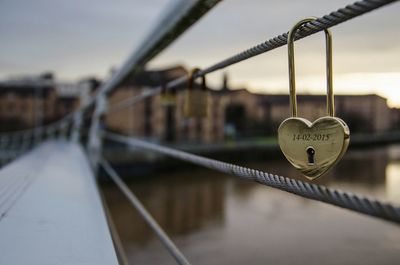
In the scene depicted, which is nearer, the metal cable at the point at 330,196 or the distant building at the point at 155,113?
the metal cable at the point at 330,196

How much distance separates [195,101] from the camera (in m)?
0.79

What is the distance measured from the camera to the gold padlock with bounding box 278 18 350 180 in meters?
0.28

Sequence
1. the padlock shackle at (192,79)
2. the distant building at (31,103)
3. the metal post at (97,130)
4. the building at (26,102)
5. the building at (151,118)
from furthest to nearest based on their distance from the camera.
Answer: the building at (26,102) < the distant building at (31,103) < the building at (151,118) < the metal post at (97,130) < the padlock shackle at (192,79)

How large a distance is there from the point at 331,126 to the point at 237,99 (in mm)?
32855

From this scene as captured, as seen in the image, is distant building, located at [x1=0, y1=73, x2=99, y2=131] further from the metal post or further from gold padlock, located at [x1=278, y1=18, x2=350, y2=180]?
gold padlock, located at [x1=278, y1=18, x2=350, y2=180]

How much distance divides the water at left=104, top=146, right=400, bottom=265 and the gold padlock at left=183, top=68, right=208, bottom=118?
14.2 inches

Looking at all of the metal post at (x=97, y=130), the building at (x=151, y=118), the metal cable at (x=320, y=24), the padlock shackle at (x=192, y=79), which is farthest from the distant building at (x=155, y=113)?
the metal cable at (x=320, y=24)

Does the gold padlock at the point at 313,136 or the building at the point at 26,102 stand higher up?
the building at the point at 26,102

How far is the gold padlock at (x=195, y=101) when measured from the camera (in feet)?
2.56

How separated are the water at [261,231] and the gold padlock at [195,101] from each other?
0.36 meters

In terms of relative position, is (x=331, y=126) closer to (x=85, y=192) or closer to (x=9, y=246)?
(x=9, y=246)

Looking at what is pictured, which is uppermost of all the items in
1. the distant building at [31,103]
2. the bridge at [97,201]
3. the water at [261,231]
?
the distant building at [31,103]

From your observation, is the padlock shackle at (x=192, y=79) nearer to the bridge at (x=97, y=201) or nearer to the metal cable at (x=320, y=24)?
the bridge at (x=97, y=201)

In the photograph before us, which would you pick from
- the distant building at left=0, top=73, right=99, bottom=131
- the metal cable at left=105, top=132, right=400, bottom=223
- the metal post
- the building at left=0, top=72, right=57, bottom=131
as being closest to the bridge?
the metal cable at left=105, top=132, right=400, bottom=223
